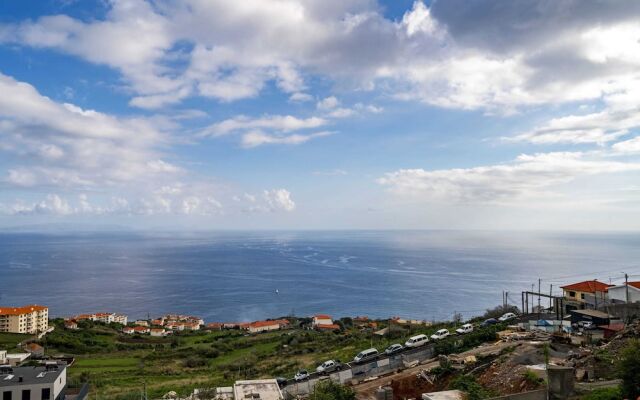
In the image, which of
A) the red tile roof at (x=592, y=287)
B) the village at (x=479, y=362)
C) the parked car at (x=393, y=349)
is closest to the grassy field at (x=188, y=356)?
the village at (x=479, y=362)

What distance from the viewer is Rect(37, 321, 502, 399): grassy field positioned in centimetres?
2638

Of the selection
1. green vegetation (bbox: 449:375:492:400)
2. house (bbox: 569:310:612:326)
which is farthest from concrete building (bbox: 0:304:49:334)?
house (bbox: 569:310:612:326)

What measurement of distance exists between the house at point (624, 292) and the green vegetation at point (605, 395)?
61.9 feet

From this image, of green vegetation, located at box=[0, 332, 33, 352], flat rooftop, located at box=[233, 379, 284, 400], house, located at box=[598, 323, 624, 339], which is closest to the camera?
flat rooftop, located at box=[233, 379, 284, 400]

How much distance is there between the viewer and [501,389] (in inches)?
623

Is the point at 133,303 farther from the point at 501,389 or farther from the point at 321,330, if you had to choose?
the point at 501,389

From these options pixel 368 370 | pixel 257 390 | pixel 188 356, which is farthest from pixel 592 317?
pixel 188 356

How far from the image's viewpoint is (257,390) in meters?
19.4

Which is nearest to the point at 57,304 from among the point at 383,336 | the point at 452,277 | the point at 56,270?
the point at 56,270

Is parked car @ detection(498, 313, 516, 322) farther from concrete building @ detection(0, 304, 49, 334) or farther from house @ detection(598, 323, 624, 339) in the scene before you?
concrete building @ detection(0, 304, 49, 334)

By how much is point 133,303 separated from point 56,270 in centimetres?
5476

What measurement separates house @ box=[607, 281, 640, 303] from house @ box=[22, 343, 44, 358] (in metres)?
43.2

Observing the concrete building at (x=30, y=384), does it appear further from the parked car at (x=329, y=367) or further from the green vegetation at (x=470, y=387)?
the green vegetation at (x=470, y=387)

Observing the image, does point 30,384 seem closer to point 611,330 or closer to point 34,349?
point 34,349
